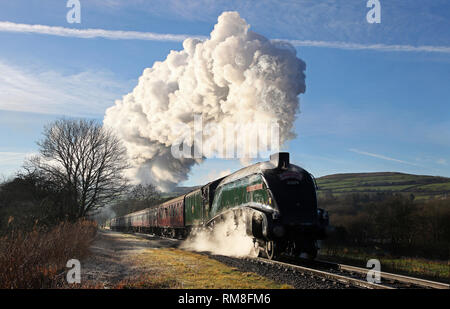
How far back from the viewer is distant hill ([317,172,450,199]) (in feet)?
248

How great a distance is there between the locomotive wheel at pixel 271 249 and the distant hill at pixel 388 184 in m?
58.0

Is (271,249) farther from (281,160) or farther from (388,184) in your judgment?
(388,184)

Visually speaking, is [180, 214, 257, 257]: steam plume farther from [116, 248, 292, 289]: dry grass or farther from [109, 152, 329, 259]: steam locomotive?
[116, 248, 292, 289]: dry grass

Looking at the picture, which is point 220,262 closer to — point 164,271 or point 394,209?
point 164,271

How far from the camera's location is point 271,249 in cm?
1370

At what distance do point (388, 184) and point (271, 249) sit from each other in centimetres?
8047

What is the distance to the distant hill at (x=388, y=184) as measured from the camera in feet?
248

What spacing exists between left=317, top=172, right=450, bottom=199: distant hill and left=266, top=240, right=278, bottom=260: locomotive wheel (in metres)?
58.0

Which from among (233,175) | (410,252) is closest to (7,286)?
(233,175)

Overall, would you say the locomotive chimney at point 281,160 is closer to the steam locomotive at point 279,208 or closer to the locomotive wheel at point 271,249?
the steam locomotive at point 279,208

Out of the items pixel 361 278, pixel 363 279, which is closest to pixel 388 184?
pixel 361 278

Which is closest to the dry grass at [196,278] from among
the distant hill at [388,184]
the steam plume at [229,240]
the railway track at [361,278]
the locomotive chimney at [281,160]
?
the railway track at [361,278]

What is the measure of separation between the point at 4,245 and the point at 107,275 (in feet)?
8.85
